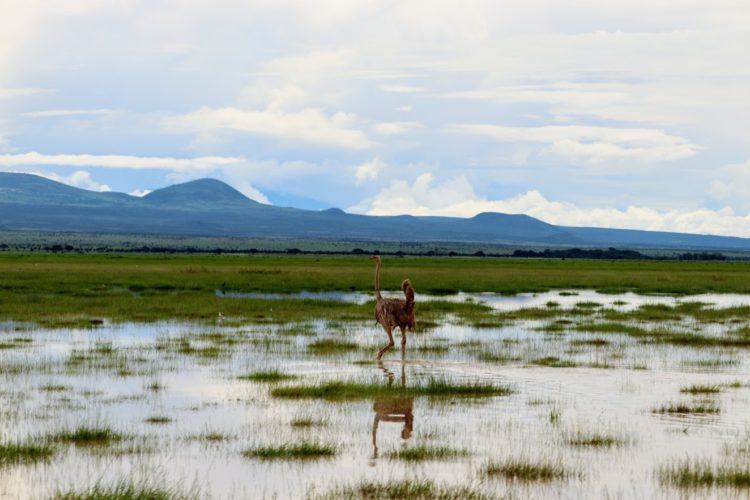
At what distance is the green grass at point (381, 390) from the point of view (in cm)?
1762

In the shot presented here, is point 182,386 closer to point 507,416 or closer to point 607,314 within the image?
point 507,416

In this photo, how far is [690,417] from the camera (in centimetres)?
1575

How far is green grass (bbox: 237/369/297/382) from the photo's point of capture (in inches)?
760

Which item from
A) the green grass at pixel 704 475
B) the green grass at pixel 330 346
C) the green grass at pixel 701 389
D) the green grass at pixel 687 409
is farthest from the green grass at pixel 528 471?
the green grass at pixel 330 346

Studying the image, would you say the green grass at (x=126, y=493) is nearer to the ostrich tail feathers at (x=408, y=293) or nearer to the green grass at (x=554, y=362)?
the ostrich tail feathers at (x=408, y=293)

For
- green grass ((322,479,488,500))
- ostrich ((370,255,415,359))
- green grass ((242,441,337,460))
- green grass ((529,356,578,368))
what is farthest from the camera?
ostrich ((370,255,415,359))

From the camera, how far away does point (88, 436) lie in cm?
1357

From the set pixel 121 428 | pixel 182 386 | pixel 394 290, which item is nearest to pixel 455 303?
pixel 394 290

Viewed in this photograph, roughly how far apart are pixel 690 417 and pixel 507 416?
2744mm

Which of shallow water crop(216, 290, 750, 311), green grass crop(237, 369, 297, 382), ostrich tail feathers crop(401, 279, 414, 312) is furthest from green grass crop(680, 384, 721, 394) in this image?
shallow water crop(216, 290, 750, 311)

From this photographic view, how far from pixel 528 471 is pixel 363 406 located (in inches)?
199

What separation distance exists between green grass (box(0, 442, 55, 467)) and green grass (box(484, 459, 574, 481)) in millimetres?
5254

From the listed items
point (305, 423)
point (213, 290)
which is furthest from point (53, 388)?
point (213, 290)

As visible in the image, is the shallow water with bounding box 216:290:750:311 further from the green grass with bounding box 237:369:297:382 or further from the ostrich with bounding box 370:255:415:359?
the green grass with bounding box 237:369:297:382
